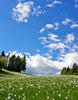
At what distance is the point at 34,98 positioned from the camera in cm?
893

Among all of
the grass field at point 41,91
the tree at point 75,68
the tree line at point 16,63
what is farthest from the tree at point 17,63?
the grass field at point 41,91

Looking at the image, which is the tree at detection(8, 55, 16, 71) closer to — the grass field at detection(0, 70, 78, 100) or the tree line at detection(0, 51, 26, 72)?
the tree line at detection(0, 51, 26, 72)

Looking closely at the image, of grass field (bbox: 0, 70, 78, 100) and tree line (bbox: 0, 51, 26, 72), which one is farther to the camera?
tree line (bbox: 0, 51, 26, 72)

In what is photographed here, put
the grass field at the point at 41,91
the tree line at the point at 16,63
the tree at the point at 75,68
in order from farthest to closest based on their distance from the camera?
1. the tree line at the point at 16,63
2. the tree at the point at 75,68
3. the grass field at the point at 41,91

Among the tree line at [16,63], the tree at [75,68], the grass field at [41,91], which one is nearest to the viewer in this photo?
the grass field at [41,91]

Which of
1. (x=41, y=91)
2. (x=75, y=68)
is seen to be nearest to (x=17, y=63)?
(x=75, y=68)

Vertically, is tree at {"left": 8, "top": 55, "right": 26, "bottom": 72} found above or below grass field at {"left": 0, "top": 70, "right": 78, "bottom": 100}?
above

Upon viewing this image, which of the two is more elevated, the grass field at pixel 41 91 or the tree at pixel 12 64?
the tree at pixel 12 64

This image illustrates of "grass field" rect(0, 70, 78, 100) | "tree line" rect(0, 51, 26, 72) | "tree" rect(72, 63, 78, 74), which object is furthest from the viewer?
"tree line" rect(0, 51, 26, 72)

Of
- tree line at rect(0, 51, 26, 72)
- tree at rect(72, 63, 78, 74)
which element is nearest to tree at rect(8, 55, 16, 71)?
tree line at rect(0, 51, 26, 72)

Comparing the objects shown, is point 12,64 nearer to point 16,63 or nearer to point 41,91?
point 16,63

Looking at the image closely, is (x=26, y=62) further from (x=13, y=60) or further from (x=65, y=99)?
(x=65, y=99)

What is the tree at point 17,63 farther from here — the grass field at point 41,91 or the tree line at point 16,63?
the grass field at point 41,91

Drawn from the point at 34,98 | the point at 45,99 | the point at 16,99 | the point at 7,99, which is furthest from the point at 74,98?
the point at 7,99
